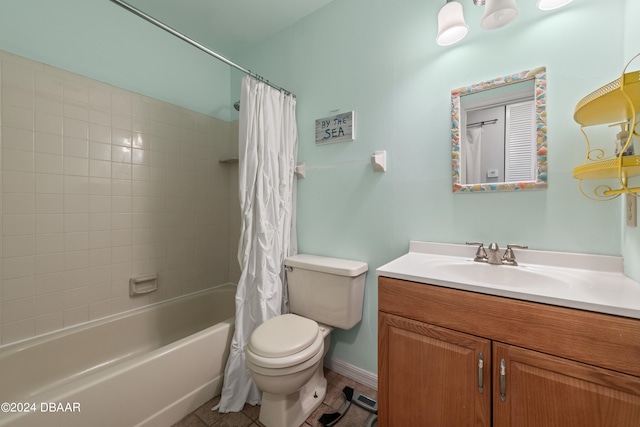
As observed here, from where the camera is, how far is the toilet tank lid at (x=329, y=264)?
1.38 metres

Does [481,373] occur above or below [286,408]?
above

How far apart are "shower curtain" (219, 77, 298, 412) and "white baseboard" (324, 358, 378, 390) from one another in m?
0.50

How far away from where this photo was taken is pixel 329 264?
1465 mm

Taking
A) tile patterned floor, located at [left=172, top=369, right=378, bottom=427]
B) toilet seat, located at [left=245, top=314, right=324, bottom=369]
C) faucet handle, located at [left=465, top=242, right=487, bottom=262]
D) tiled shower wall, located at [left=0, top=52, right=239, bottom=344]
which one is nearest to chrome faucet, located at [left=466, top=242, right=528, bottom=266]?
faucet handle, located at [left=465, top=242, right=487, bottom=262]

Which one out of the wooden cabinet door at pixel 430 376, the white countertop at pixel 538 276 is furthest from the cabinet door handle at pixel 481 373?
the white countertop at pixel 538 276

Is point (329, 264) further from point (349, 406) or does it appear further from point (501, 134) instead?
point (501, 134)

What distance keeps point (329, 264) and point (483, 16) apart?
1381 millimetres

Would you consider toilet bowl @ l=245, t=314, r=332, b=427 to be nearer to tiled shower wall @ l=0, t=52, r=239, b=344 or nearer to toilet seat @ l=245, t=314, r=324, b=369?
toilet seat @ l=245, t=314, r=324, b=369

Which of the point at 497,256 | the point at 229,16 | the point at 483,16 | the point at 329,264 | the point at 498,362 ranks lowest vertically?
the point at 498,362

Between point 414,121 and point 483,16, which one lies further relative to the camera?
point 414,121

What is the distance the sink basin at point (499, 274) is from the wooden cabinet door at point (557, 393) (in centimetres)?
26

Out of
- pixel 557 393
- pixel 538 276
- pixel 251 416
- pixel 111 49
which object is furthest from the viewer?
pixel 111 49

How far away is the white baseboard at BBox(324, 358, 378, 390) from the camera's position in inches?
59.1

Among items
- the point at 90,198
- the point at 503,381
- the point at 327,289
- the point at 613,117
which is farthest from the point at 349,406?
the point at 90,198
